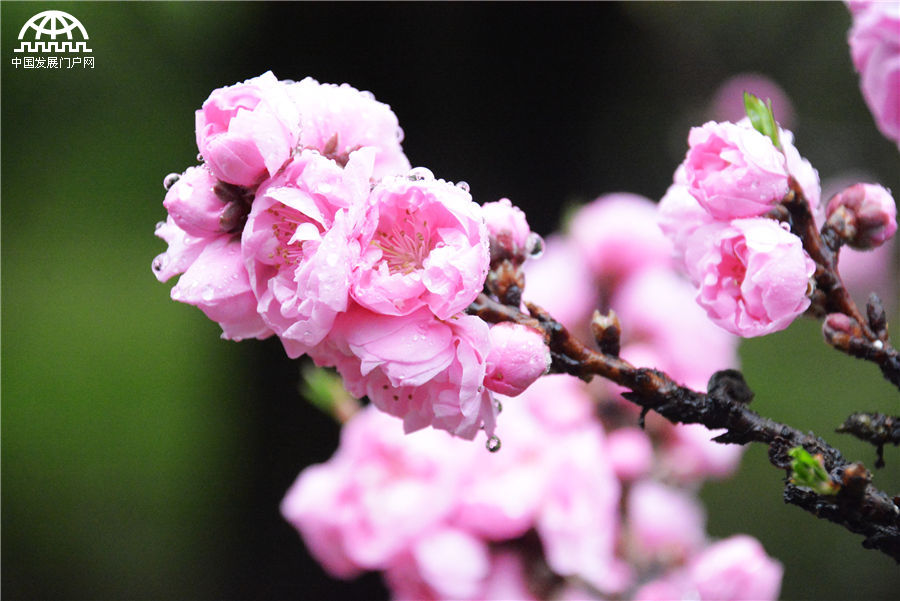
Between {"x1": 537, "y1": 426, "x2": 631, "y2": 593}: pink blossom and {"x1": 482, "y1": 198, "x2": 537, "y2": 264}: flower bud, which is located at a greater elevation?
{"x1": 482, "y1": 198, "x2": 537, "y2": 264}: flower bud

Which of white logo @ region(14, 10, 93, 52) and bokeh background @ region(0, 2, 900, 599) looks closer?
white logo @ region(14, 10, 93, 52)

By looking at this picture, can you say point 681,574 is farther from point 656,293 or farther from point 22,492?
point 22,492

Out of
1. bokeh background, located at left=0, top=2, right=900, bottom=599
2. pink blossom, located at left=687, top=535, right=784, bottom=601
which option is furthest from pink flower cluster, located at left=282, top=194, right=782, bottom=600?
bokeh background, located at left=0, top=2, right=900, bottom=599

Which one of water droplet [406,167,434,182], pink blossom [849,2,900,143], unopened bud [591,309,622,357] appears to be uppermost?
pink blossom [849,2,900,143]

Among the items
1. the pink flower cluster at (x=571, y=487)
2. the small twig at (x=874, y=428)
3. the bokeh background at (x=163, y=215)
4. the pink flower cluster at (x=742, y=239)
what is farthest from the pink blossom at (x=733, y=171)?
the bokeh background at (x=163, y=215)

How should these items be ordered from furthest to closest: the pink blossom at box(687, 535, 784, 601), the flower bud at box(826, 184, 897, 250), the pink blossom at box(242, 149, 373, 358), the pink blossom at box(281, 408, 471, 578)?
the pink blossom at box(281, 408, 471, 578) < the pink blossom at box(687, 535, 784, 601) < the flower bud at box(826, 184, 897, 250) < the pink blossom at box(242, 149, 373, 358)

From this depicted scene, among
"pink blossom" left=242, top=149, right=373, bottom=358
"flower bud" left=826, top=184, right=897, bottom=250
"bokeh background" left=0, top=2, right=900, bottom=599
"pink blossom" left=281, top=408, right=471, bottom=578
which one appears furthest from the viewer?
"bokeh background" left=0, top=2, right=900, bottom=599

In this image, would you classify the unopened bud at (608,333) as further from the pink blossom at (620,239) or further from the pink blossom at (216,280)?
the pink blossom at (620,239)

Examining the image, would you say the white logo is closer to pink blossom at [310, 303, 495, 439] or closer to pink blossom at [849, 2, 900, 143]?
pink blossom at [310, 303, 495, 439]
